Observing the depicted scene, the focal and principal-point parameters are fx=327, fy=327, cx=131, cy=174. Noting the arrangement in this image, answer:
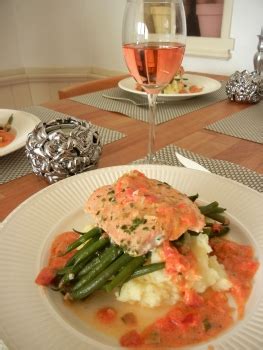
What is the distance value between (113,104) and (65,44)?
280cm

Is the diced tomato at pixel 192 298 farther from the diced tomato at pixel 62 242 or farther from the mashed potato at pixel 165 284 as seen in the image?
the diced tomato at pixel 62 242

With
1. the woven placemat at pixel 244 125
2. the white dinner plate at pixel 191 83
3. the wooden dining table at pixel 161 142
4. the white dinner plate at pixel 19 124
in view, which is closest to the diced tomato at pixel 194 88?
the white dinner plate at pixel 191 83

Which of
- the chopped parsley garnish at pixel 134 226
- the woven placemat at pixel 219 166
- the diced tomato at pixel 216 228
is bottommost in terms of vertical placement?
the woven placemat at pixel 219 166

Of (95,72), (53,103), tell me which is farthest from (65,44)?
(53,103)

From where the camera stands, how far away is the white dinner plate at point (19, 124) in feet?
3.83

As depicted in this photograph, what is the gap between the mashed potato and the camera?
25.0 inches

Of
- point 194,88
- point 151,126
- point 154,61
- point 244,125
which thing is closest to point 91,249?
point 151,126

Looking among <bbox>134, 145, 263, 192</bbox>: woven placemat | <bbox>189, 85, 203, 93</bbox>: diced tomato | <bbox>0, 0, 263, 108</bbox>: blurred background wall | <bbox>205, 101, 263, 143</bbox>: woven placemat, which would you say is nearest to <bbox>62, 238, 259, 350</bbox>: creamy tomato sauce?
<bbox>134, 145, 263, 192</bbox>: woven placemat

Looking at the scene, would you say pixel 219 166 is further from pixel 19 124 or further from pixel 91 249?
pixel 19 124

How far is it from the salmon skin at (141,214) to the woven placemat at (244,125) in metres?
0.75

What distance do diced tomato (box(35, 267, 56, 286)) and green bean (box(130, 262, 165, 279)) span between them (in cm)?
16

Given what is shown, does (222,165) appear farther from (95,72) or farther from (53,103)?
(95,72)

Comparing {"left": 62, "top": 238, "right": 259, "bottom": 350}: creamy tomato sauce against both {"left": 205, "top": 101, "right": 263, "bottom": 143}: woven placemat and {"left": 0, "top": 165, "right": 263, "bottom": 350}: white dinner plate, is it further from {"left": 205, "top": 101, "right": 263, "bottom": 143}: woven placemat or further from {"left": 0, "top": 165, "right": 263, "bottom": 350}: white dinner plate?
{"left": 205, "top": 101, "right": 263, "bottom": 143}: woven placemat

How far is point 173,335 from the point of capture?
560 mm
